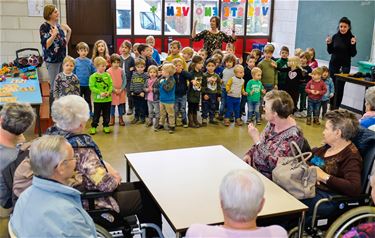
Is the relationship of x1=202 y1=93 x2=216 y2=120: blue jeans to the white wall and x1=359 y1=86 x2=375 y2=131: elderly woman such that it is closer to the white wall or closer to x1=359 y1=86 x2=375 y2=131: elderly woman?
x1=359 y1=86 x2=375 y2=131: elderly woman

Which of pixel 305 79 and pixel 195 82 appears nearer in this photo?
pixel 195 82

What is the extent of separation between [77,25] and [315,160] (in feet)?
23.3

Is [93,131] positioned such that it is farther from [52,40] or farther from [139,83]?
[52,40]

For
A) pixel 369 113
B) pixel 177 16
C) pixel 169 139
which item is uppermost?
pixel 177 16

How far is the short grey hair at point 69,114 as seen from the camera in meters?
2.46

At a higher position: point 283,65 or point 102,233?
point 283,65

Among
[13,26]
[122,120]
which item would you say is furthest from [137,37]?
[122,120]

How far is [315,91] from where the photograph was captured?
6230 millimetres

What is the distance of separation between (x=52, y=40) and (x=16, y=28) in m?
1.80

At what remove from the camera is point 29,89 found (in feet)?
16.4

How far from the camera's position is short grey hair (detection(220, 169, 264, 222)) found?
A: 5.24ft

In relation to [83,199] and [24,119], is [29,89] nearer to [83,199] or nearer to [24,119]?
[24,119]

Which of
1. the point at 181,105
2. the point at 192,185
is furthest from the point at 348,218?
the point at 181,105

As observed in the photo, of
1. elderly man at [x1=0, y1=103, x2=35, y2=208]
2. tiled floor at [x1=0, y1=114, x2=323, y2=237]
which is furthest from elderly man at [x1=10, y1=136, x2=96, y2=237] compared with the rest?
tiled floor at [x1=0, y1=114, x2=323, y2=237]
